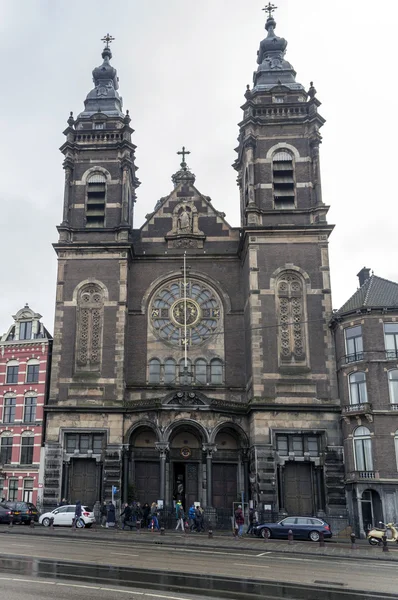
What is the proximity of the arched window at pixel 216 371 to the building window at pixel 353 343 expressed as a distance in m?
8.06

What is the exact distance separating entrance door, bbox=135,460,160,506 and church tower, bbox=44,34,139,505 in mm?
1783

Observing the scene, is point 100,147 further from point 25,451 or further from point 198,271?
point 25,451

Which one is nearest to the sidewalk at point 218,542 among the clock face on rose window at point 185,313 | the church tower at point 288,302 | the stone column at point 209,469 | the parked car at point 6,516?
the parked car at point 6,516

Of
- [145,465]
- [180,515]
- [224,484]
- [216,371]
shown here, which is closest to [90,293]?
[216,371]

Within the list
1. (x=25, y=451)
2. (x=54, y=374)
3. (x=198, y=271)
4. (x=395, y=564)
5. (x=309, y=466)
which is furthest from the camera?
(x=25, y=451)

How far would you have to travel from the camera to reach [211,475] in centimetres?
3475

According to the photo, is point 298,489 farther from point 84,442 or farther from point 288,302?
point 84,442

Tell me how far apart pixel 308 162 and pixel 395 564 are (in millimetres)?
26997

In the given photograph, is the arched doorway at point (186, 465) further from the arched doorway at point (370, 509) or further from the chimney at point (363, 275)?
the chimney at point (363, 275)

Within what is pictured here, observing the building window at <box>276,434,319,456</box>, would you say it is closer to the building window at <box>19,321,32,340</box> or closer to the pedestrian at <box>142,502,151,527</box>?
the pedestrian at <box>142,502,151,527</box>

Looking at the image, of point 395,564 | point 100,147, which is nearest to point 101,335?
point 100,147

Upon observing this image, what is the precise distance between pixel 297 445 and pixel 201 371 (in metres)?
7.72

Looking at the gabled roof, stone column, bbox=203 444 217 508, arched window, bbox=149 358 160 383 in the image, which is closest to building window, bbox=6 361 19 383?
arched window, bbox=149 358 160 383

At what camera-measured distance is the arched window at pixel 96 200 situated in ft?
135
